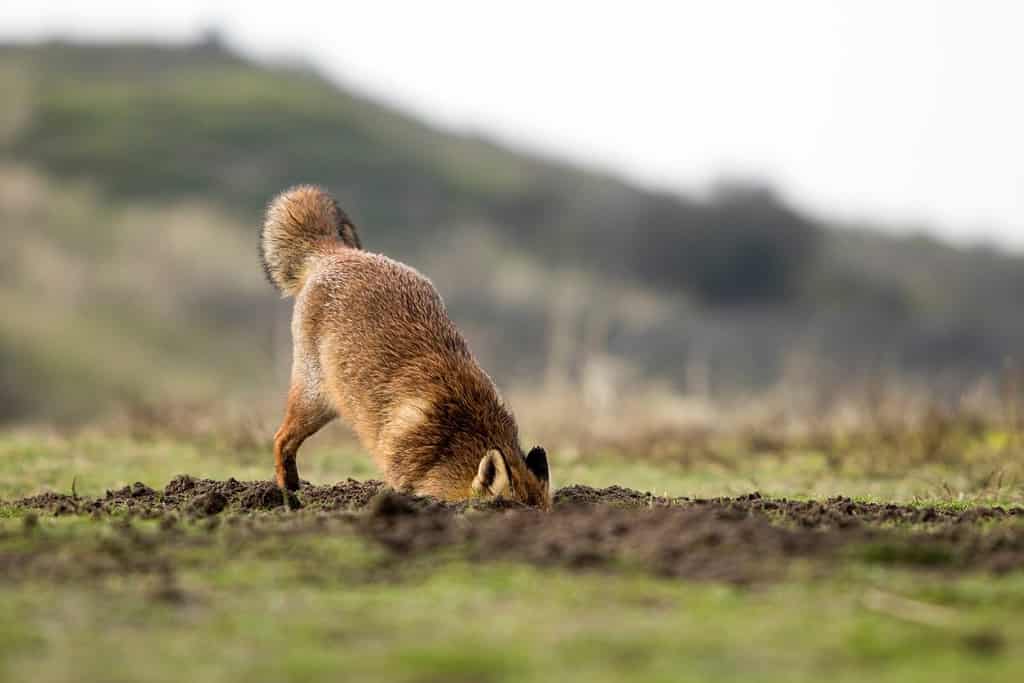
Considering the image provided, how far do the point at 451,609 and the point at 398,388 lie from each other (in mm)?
4130

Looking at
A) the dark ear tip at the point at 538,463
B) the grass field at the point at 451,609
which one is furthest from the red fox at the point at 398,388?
the grass field at the point at 451,609

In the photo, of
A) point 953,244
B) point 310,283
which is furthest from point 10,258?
point 953,244

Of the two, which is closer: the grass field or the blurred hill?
the grass field

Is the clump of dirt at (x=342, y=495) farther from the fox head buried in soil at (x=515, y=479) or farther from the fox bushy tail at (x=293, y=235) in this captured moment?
the fox bushy tail at (x=293, y=235)

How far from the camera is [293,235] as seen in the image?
10.6 metres

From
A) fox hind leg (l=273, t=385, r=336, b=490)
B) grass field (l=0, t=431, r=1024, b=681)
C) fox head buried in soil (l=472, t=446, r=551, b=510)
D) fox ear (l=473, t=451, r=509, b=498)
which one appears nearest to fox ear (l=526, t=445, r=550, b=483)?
fox head buried in soil (l=472, t=446, r=551, b=510)

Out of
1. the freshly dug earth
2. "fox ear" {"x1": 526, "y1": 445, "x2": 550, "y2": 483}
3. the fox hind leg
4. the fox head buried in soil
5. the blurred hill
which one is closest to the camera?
the freshly dug earth

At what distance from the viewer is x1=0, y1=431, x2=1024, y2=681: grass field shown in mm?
4016

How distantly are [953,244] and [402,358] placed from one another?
7473 centimetres

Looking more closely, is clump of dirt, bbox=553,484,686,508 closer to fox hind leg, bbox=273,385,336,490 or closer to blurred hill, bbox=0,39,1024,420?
fox hind leg, bbox=273,385,336,490

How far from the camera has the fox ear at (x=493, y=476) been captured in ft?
26.1

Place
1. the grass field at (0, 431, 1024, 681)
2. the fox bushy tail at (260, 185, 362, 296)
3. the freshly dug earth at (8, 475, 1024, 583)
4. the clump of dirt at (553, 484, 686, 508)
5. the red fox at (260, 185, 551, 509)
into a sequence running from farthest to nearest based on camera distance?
the fox bushy tail at (260, 185, 362, 296)
the clump of dirt at (553, 484, 686, 508)
the red fox at (260, 185, 551, 509)
the freshly dug earth at (8, 475, 1024, 583)
the grass field at (0, 431, 1024, 681)

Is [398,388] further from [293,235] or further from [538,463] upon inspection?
[293,235]

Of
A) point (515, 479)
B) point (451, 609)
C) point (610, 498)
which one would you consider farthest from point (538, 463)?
point (451, 609)
